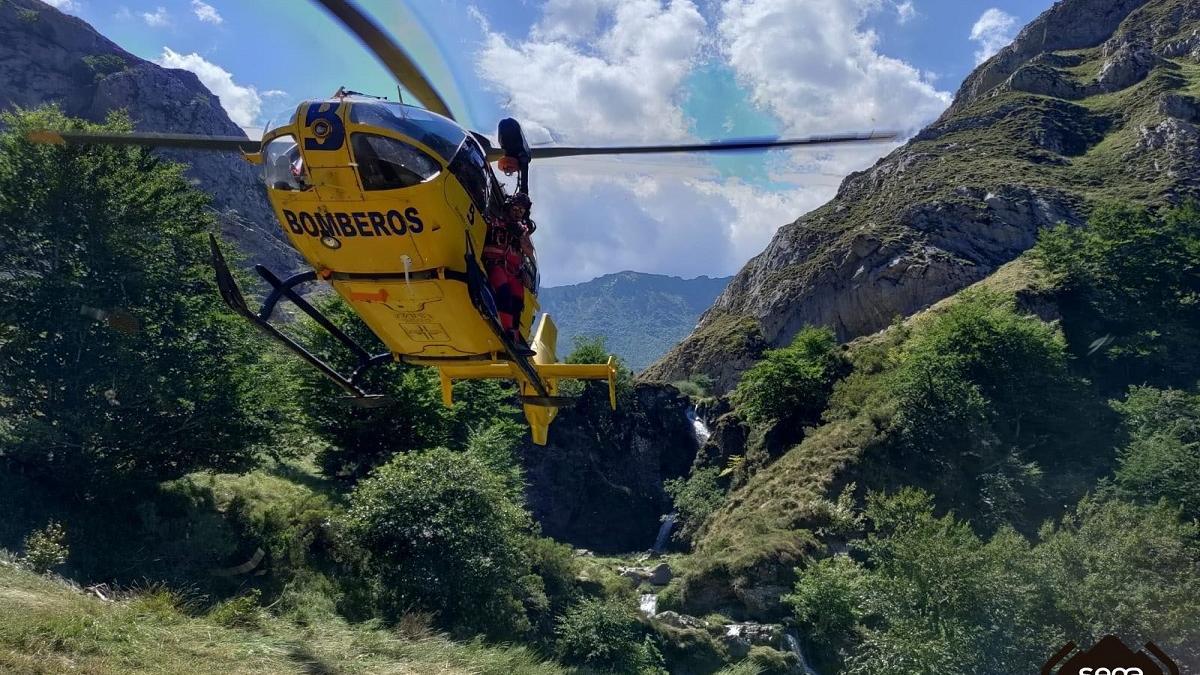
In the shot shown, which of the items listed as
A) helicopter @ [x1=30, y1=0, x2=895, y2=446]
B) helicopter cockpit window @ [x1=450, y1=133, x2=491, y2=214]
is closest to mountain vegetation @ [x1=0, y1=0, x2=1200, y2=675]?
helicopter @ [x1=30, y1=0, x2=895, y2=446]

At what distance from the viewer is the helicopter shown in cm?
556

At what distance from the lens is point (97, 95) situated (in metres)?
75.1

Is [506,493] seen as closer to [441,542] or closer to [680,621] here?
[441,542]

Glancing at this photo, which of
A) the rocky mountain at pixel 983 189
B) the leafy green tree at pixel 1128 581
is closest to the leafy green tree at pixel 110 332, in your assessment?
the leafy green tree at pixel 1128 581

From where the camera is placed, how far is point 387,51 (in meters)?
5.27

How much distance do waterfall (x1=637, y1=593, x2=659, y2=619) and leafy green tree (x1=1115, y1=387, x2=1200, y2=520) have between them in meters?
13.6

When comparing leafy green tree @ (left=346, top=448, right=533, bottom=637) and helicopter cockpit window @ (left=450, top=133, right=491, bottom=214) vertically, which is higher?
helicopter cockpit window @ (left=450, top=133, right=491, bottom=214)

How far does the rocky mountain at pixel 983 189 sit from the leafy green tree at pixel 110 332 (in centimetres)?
4164

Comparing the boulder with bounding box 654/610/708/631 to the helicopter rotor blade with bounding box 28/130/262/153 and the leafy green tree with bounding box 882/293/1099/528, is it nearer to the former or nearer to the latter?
the leafy green tree with bounding box 882/293/1099/528

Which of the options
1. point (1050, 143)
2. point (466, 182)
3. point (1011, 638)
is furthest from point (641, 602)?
point (1050, 143)

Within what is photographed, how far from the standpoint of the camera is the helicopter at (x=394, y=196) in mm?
5559

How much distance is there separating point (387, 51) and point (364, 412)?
1738 centimetres

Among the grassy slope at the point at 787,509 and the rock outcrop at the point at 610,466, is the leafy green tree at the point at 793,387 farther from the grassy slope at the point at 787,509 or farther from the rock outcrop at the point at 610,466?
the rock outcrop at the point at 610,466

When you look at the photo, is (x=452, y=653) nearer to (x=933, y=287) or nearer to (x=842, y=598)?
(x=842, y=598)
